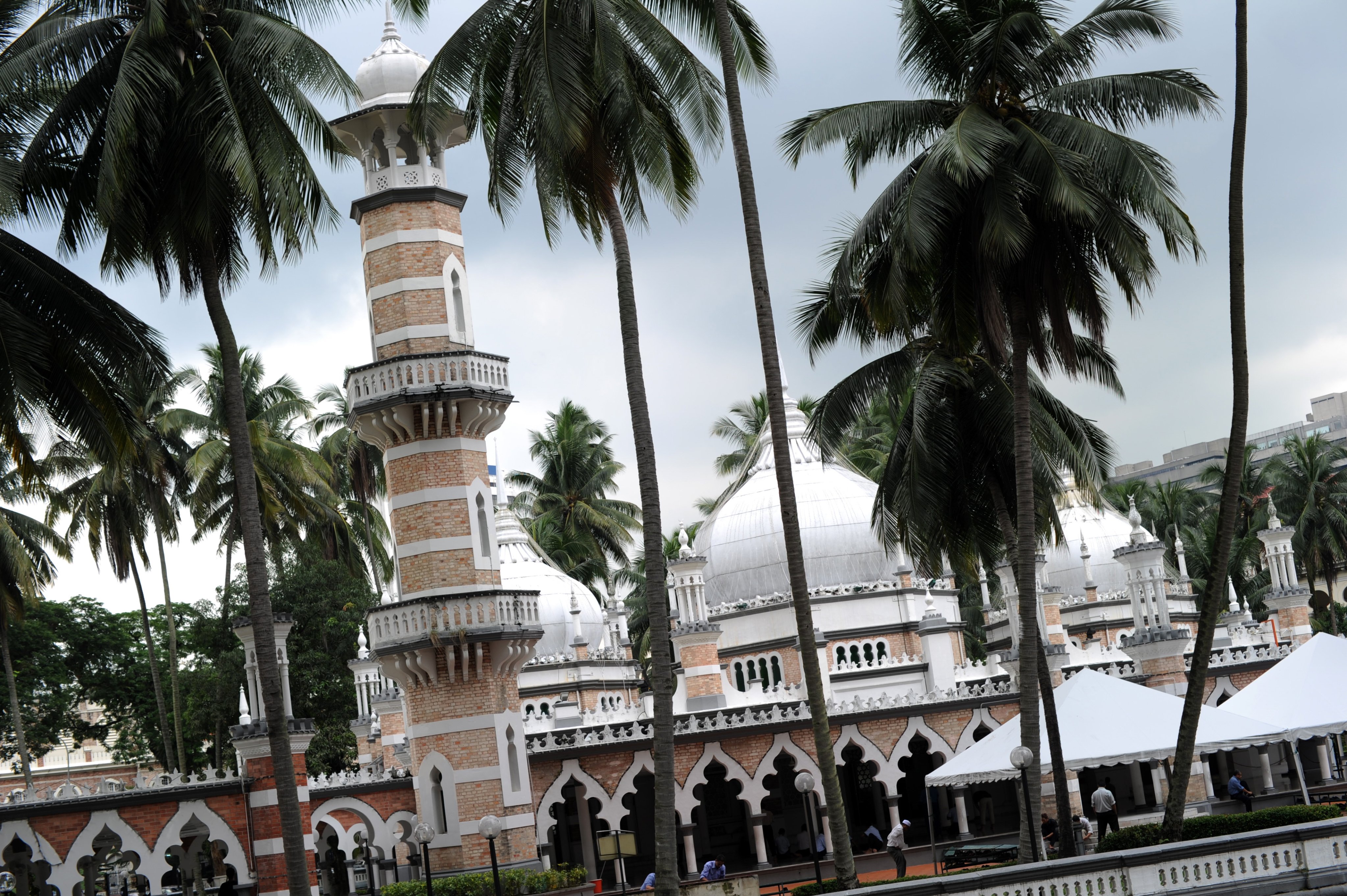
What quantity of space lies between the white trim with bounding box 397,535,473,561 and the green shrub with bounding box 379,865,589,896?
634 centimetres

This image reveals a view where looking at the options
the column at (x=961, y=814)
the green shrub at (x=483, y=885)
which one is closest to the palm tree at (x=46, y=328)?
the green shrub at (x=483, y=885)

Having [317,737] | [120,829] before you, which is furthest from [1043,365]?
[317,737]

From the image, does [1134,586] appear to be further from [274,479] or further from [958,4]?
[274,479]

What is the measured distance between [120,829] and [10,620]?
1854 centimetres

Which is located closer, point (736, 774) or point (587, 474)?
point (736, 774)

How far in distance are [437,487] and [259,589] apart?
9.19 meters

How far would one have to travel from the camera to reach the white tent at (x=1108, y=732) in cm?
2386

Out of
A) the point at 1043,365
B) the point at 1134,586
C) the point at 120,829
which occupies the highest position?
the point at 1043,365

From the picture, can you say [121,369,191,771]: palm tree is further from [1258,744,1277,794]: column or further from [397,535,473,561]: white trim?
[1258,744,1277,794]: column

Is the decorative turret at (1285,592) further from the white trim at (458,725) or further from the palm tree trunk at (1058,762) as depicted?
the white trim at (458,725)

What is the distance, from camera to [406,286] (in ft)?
95.0

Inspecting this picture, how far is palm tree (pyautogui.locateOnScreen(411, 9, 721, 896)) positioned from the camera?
18.7 meters

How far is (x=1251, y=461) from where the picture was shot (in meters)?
76.2

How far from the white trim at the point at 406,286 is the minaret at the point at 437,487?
0.03 m
